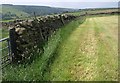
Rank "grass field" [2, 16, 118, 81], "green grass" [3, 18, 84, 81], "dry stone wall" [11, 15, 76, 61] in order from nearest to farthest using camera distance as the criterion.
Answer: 1. "green grass" [3, 18, 84, 81]
2. "grass field" [2, 16, 118, 81]
3. "dry stone wall" [11, 15, 76, 61]

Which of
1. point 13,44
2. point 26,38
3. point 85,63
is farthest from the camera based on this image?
point 26,38

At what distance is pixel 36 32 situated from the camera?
58.7 ft

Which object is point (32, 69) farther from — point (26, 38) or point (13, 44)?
A: point (26, 38)

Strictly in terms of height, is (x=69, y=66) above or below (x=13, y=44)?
below

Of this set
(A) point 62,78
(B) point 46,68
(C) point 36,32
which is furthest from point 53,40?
(A) point 62,78

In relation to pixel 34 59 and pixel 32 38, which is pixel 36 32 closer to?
pixel 32 38

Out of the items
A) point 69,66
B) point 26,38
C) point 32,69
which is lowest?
point 69,66

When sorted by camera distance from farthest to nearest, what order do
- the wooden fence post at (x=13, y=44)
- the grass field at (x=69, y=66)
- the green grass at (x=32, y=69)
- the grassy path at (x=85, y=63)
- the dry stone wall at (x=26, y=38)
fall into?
the dry stone wall at (x=26, y=38), the wooden fence post at (x=13, y=44), the grassy path at (x=85, y=63), the grass field at (x=69, y=66), the green grass at (x=32, y=69)

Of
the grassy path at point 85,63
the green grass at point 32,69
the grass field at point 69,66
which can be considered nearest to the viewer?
the green grass at point 32,69

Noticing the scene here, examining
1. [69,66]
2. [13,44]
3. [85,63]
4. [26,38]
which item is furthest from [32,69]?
[85,63]

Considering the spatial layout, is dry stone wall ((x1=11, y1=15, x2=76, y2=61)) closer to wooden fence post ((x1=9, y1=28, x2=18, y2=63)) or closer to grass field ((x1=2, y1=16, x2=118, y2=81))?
wooden fence post ((x1=9, y1=28, x2=18, y2=63))

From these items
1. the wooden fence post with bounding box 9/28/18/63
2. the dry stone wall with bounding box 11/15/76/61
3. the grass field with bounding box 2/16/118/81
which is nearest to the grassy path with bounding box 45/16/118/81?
the grass field with bounding box 2/16/118/81

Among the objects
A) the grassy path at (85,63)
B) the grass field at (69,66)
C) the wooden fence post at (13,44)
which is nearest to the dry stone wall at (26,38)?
the wooden fence post at (13,44)

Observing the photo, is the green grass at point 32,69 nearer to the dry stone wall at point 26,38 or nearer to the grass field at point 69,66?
the grass field at point 69,66
